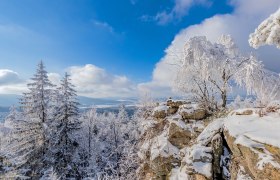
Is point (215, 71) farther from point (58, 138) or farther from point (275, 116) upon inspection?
point (58, 138)

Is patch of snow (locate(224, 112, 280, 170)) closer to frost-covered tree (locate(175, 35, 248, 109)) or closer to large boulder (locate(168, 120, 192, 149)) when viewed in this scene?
large boulder (locate(168, 120, 192, 149))

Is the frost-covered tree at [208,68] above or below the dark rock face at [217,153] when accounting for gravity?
above

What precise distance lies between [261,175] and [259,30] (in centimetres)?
426

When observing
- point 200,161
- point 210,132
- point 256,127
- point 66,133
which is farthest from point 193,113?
point 66,133

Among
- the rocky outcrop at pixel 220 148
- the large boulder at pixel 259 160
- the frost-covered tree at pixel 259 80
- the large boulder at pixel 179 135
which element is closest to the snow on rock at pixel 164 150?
the rocky outcrop at pixel 220 148

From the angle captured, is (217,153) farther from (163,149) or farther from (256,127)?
(163,149)

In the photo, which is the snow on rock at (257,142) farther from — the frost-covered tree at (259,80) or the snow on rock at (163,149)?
the frost-covered tree at (259,80)

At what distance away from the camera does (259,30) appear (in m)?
8.06

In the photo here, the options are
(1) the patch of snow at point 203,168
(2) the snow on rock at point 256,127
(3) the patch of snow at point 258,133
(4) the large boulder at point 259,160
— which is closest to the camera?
(4) the large boulder at point 259,160

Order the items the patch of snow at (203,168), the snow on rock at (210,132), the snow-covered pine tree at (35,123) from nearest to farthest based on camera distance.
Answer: the patch of snow at (203,168), the snow on rock at (210,132), the snow-covered pine tree at (35,123)

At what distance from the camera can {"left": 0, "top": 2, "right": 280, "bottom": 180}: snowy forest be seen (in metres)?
8.00

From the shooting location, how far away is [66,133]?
26.7m

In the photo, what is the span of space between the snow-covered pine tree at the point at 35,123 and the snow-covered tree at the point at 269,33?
67.7 ft

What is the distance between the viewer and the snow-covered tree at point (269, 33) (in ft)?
24.1
